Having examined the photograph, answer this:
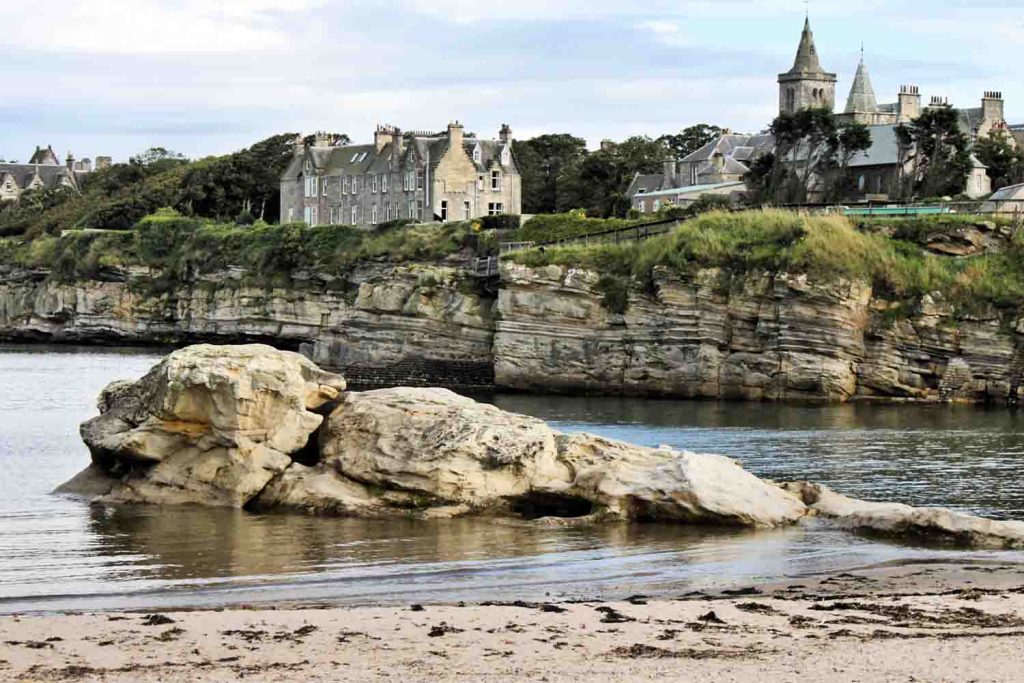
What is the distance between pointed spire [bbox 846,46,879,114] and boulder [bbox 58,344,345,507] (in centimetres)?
10461

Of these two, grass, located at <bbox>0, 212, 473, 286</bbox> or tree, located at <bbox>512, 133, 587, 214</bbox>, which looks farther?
tree, located at <bbox>512, 133, 587, 214</bbox>

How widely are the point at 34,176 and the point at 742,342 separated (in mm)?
119632

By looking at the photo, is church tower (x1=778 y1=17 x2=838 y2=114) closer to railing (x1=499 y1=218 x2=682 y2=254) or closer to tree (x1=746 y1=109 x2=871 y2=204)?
tree (x1=746 y1=109 x2=871 y2=204)

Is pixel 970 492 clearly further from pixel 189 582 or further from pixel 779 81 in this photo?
pixel 779 81

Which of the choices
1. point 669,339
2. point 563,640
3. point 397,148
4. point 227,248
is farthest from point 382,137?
point 563,640

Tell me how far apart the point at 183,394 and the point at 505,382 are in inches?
1518

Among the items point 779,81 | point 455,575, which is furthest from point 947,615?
point 779,81

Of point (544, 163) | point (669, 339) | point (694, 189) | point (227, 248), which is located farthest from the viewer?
point (544, 163)

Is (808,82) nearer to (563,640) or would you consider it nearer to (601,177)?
(601,177)

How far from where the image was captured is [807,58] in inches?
5212

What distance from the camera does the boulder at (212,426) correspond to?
3011 centimetres

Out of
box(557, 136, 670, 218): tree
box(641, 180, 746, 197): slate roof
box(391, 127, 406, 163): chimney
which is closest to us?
box(641, 180, 746, 197): slate roof

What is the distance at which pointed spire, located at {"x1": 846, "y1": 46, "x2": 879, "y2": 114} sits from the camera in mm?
129000

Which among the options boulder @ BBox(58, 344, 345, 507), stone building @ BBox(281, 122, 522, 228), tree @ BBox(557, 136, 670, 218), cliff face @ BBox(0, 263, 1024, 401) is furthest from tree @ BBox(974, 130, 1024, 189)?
boulder @ BBox(58, 344, 345, 507)
